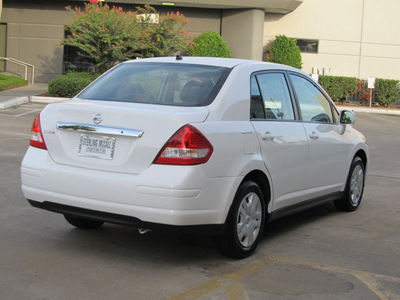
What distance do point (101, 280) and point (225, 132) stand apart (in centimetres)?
148

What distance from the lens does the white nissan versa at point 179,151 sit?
462 cm

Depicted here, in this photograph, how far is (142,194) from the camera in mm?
4590

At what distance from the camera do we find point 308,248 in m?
5.72

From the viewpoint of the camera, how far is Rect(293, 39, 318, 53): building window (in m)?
30.3

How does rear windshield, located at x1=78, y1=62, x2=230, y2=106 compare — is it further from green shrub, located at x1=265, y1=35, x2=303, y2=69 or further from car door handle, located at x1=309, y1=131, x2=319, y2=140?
green shrub, located at x1=265, y1=35, x2=303, y2=69

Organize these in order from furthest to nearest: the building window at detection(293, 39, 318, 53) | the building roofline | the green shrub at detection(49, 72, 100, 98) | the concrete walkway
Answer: the building window at detection(293, 39, 318, 53) → the building roofline → the green shrub at detection(49, 72, 100, 98) → the concrete walkway

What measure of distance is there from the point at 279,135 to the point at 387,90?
2426 cm

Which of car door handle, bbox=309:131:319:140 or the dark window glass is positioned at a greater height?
the dark window glass

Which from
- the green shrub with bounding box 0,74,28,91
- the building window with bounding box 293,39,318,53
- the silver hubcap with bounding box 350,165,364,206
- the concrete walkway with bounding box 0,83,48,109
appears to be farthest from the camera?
the building window with bounding box 293,39,318,53

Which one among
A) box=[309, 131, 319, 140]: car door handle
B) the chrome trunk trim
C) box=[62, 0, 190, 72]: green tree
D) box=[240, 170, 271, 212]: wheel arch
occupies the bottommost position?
box=[240, 170, 271, 212]: wheel arch

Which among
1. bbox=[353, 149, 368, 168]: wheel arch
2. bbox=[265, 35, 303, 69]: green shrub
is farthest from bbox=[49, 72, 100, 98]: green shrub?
bbox=[353, 149, 368, 168]: wheel arch

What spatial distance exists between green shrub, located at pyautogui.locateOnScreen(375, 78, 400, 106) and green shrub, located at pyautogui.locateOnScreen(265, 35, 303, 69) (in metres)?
3.76

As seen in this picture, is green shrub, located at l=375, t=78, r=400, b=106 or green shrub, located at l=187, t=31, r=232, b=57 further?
green shrub, located at l=375, t=78, r=400, b=106

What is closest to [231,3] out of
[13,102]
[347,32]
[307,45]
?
Result: [307,45]
